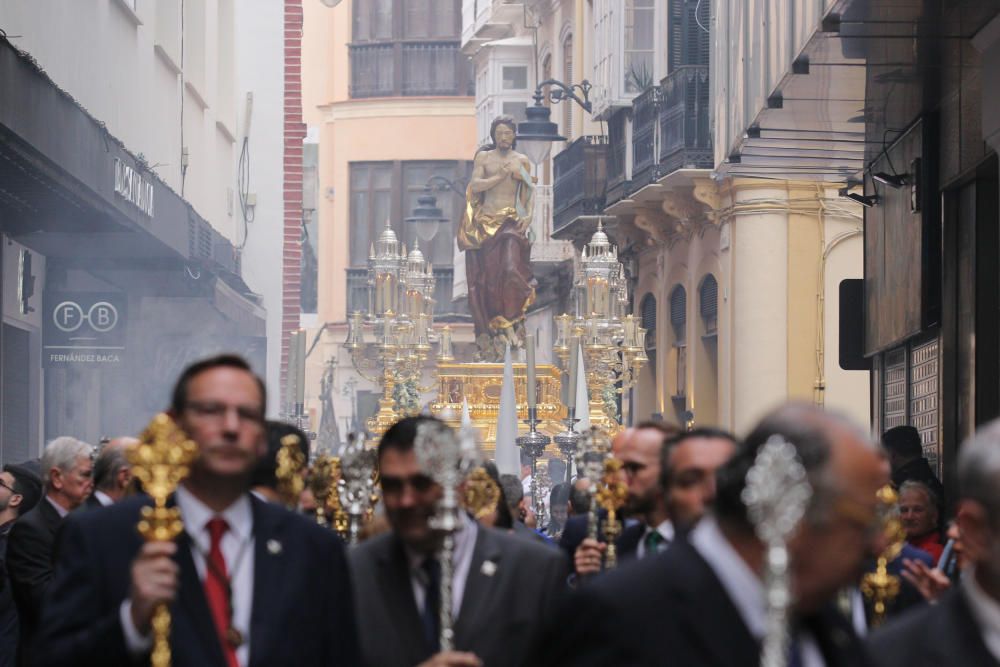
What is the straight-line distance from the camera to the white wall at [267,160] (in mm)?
35062

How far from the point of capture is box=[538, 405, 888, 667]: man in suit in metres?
3.73

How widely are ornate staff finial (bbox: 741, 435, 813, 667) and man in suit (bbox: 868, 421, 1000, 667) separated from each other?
55cm

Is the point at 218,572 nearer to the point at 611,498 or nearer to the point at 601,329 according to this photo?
the point at 611,498

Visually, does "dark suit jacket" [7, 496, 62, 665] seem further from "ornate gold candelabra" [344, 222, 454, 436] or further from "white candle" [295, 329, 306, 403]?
"white candle" [295, 329, 306, 403]

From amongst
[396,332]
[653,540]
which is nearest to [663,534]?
[653,540]

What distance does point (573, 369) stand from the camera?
19719 millimetres

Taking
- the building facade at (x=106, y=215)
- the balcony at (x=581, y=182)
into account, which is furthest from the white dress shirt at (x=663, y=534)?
the balcony at (x=581, y=182)

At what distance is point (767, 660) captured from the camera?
3523mm

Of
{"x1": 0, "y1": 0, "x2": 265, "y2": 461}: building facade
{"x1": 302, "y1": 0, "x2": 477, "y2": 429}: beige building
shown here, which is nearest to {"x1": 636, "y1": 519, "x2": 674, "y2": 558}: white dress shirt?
{"x1": 0, "y1": 0, "x2": 265, "y2": 461}: building facade

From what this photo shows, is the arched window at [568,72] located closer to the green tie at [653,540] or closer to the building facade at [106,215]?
the building facade at [106,215]

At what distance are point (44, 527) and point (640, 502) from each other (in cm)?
298

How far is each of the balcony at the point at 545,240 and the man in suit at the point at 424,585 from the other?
34.6 meters

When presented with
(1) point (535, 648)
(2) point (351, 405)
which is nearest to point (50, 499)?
(1) point (535, 648)

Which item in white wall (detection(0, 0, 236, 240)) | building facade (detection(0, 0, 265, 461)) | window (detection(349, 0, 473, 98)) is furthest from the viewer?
window (detection(349, 0, 473, 98))
